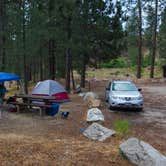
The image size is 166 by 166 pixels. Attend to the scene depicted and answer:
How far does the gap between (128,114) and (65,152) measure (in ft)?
25.3

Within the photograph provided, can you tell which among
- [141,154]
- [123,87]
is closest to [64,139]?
[141,154]

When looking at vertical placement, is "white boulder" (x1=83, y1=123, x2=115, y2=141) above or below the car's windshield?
below

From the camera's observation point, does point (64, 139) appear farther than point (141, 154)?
Yes

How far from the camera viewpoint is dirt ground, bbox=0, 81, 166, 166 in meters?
6.71

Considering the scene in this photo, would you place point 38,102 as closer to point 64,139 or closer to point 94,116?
point 94,116

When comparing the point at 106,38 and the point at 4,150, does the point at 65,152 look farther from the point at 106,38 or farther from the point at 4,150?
the point at 106,38

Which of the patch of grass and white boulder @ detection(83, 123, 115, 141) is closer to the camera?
white boulder @ detection(83, 123, 115, 141)

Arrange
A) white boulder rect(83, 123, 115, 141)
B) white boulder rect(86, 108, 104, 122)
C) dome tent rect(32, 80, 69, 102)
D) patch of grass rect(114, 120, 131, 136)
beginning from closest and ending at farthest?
1. white boulder rect(83, 123, 115, 141)
2. patch of grass rect(114, 120, 131, 136)
3. white boulder rect(86, 108, 104, 122)
4. dome tent rect(32, 80, 69, 102)

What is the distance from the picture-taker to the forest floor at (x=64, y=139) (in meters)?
6.71

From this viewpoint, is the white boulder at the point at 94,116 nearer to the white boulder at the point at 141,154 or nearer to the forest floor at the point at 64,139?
the forest floor at the point at 64,139

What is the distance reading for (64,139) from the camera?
8.58 metres

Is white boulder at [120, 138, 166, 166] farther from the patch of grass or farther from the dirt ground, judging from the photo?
the patch of grass

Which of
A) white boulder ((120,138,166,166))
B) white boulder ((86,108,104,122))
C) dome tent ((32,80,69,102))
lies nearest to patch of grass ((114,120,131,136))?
white boulder ((86,108,104,122))

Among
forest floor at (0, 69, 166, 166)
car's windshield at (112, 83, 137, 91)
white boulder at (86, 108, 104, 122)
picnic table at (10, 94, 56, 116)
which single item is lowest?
forest floor at (0, 69, 166, 166)
